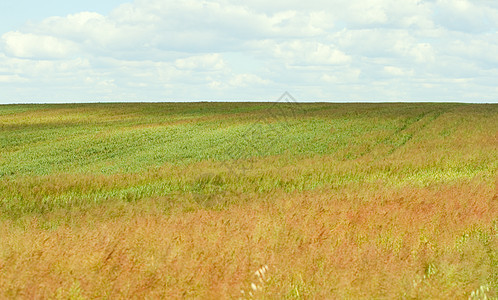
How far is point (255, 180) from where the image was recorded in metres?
17.3

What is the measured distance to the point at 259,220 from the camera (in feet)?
26.6

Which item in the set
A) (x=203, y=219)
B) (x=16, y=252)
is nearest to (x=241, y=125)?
(x=203, y=219)

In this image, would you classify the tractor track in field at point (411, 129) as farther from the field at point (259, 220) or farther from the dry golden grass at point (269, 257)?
the dry golden grass at point (269, 257)

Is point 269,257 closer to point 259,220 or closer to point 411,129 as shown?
point 259,220

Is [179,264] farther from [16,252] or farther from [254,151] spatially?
[254,151]

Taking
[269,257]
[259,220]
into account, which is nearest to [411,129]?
[259,220]

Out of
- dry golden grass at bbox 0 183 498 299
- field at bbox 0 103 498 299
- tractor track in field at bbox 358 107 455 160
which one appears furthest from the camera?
tractor track in field at bbox 358 107 455 160

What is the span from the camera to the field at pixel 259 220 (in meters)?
5.03

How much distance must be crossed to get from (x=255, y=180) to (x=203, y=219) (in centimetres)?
885

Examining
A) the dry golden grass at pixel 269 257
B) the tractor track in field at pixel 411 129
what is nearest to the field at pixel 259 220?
the dry golden grass at pixel 269 257

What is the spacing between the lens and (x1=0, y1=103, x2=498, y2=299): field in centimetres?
503

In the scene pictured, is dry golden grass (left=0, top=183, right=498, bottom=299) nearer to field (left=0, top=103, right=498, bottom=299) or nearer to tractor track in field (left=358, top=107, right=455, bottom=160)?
field (left=0, top=103, right=498, bottom=299)

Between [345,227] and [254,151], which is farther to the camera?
[254,151]

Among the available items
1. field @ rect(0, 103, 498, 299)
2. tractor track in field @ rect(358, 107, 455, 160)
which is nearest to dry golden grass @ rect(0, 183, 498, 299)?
field @ rect(0, 103, 498, 299)
